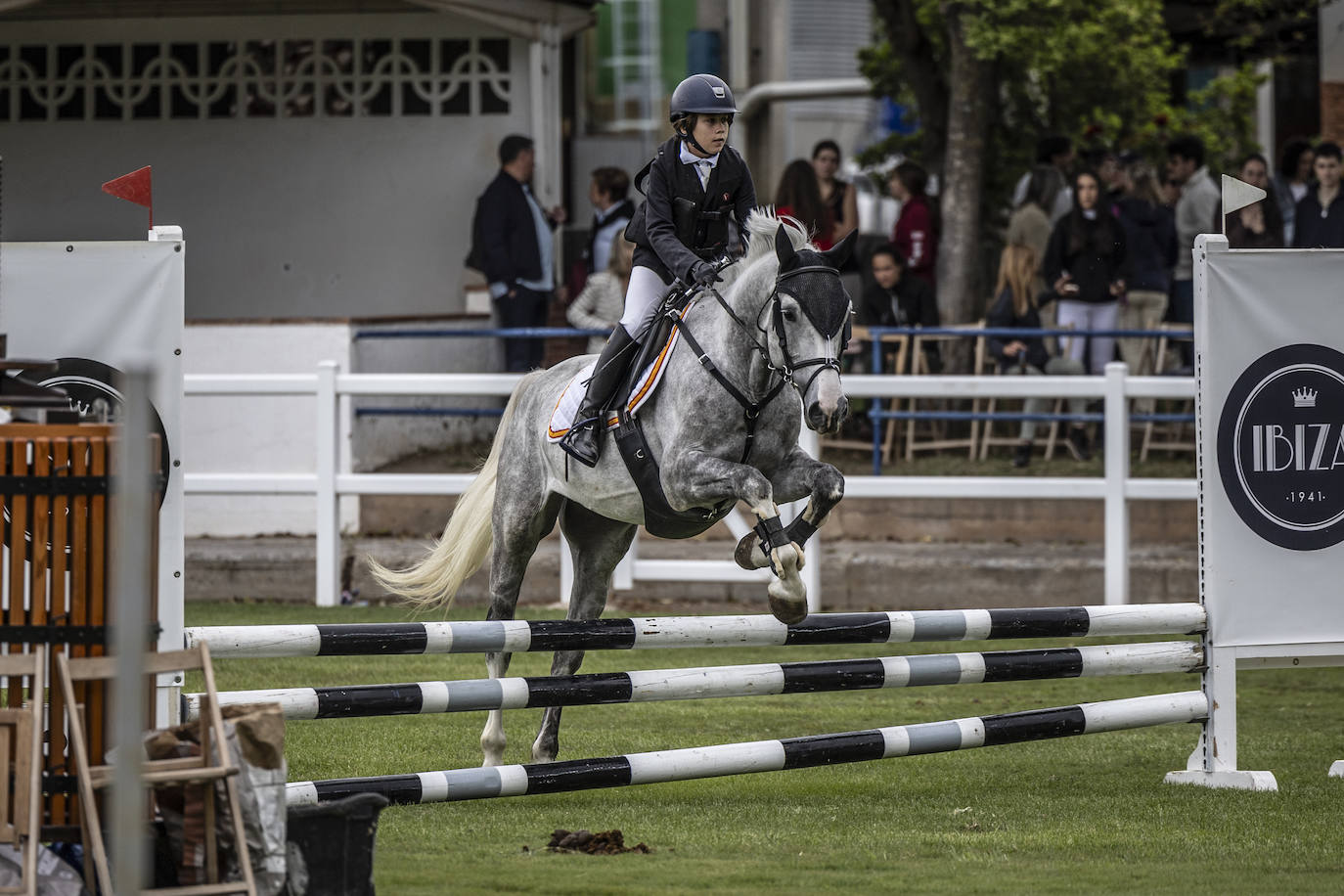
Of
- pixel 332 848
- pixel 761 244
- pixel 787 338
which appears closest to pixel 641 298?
pixel 761 244

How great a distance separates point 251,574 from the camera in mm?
11680

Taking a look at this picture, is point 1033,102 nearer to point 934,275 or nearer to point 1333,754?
point 934,275

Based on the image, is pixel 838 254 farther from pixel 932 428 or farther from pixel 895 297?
pixel 932 428

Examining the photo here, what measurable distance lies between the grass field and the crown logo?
1364mm

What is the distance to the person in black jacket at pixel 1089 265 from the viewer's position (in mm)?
13039

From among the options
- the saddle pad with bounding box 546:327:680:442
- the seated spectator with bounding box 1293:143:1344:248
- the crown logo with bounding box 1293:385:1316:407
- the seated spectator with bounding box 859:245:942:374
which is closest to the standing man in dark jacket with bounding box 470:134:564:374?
the seated spectator with bounding box 859:245:942:374

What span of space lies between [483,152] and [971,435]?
4747 mm

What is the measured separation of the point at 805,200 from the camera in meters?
13.6

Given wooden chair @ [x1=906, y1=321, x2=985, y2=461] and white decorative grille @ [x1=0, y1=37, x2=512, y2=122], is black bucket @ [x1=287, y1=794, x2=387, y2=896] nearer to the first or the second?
wooden chair @ [x1=906, y1=321, x2=985, y2=461]

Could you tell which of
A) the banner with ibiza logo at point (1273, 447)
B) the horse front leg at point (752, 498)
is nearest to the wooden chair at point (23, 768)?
the horse front leg at point (752, 498)

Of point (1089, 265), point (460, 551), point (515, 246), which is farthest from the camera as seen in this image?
point (515, 246)

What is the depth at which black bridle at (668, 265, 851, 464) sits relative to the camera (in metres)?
6.29

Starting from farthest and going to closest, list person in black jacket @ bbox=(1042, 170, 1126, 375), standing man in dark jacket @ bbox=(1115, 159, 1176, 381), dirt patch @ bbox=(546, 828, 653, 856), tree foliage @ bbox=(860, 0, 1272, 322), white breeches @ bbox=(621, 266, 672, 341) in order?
tree foliage @ bbox=(860, 0, 1272, 322), standing man in dark jacket @ bbox=(1115, 159, 1176, 381), person in black jacket @ bbox=(1042, 170, 1126, 375), white breeches @ bbox=(621, 266, 672, 341), dirt patch @ bbox=(546, 828, 653, 856)

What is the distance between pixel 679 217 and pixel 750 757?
204 centimetres
